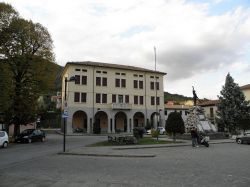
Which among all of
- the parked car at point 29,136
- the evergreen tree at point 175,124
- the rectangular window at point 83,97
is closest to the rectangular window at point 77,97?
the rectangular window at point 83,97

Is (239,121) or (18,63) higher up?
(18,63)

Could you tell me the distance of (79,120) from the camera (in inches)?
2522

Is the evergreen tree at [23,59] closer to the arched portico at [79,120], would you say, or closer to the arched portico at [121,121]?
the arched portico at [79,120]

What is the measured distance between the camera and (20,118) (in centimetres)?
3631

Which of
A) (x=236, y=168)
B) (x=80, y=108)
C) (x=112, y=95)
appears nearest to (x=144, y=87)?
(x=112, y=95)

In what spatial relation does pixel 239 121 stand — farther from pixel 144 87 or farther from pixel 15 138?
pixel 15 138

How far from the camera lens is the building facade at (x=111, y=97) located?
201ft

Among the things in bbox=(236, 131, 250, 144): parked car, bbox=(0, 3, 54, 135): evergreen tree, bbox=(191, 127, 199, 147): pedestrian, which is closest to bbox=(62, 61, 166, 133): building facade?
bbox=(0, 3, 54, 135): evergreen tree

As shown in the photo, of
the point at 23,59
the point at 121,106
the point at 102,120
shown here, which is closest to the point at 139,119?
the point at 121,106

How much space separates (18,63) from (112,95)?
29655 millimetres

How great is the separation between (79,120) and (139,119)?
→ 12894 millimetres

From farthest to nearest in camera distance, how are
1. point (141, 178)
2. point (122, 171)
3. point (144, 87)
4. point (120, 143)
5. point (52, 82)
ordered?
point (144, 87) → point (52, 82) → point (120, 143) → point (122, 171) → point (141, 178)

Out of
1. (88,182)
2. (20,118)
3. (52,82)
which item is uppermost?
(52,82)

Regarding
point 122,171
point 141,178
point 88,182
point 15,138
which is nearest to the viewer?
point 88,182
